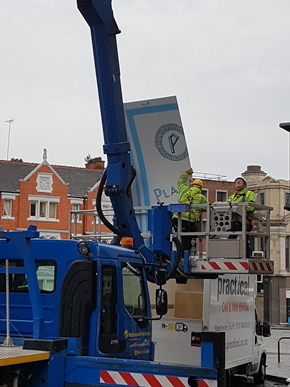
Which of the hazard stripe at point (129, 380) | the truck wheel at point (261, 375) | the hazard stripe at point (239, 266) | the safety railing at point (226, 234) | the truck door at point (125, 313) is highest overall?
the safety railing at point (226, 234)

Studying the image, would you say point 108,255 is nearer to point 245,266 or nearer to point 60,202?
point 245,266

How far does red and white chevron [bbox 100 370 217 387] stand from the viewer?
6.98m

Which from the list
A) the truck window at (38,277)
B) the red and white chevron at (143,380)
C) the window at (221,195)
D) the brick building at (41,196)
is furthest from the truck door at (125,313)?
the window at (221,195)

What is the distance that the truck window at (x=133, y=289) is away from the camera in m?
8.49

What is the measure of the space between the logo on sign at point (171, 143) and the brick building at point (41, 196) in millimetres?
41191

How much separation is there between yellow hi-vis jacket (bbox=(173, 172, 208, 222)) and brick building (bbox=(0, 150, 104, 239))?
4181 centimetres

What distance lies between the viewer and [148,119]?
11.8 metres

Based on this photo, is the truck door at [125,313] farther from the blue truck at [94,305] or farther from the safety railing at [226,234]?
the safety railing at [226,234]

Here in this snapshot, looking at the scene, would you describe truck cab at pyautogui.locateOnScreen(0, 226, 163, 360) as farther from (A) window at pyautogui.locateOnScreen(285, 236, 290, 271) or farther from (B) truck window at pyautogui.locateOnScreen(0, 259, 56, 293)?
(A) window at pyautogui.locateOnScreen(285, 236, 290, 271)

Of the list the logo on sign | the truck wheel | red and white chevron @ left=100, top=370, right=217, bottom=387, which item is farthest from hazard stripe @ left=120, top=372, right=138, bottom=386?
the truck wheel

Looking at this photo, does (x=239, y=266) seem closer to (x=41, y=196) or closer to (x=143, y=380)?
(x=143, y=380)

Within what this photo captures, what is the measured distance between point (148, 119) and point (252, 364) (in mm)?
6924

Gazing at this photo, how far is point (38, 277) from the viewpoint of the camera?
817 cm

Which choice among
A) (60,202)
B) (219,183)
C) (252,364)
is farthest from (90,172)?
(252,364)
